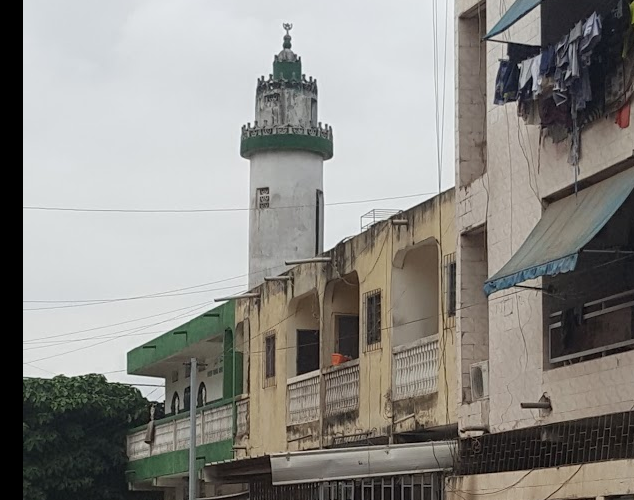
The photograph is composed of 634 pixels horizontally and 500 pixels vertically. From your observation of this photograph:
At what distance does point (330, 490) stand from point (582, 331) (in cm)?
452

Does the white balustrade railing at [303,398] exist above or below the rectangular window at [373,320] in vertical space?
below

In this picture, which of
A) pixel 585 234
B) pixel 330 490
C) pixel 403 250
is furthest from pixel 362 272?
pixel 585 234

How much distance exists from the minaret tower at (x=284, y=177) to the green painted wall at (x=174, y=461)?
517 cm

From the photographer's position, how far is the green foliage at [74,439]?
32531 millimetres

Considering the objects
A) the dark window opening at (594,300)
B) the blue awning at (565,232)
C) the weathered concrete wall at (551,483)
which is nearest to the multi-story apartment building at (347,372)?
the weathered concrete wall at (551,483)

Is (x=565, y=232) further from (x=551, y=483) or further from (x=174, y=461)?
(x=174, y=461)

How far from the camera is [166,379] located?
1379 inches

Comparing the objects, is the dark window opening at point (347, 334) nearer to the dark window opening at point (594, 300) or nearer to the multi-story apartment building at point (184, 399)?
the multi-story apartment building at point (184, 399)

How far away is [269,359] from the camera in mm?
23094

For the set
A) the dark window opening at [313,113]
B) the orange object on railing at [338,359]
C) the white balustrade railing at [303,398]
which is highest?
the dark window opening at [313,113]

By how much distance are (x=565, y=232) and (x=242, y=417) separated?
12.6 m

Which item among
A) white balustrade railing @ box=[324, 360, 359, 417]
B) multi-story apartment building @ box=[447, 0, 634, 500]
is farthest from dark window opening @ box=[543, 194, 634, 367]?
white balustrade railing @ box=[324, 360, 359, 417]

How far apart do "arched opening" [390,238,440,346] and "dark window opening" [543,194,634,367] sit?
4.16 metres
